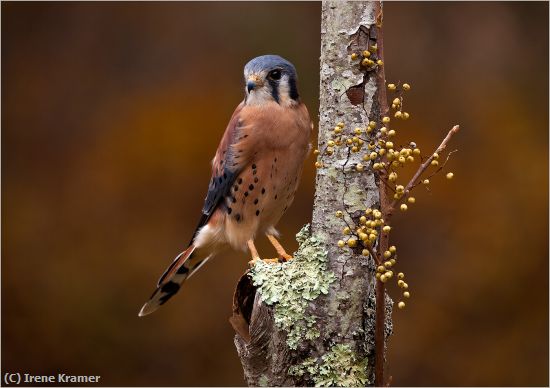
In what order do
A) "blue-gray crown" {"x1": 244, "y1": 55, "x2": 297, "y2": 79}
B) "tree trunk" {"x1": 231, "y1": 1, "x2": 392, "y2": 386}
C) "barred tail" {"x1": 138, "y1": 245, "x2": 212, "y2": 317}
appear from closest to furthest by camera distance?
"tree trunk" {"x1": 231, "y1": 1, "x2": 392, "y2": 386} < "blue-gray crown" {"x1": 244, "y1": 55, "x2": 297, "y2": 79} < "barred tail" {"x1": 138, "y1": 245, "x2": 212, "y2": 317}

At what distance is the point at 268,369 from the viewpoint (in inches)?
116

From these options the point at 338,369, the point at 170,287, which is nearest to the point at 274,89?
the point at 170,287

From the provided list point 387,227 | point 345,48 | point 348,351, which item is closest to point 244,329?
point 348,351

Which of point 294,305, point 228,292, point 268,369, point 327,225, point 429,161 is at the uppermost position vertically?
point 429,161

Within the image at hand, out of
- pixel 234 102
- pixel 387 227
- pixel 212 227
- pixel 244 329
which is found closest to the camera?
pixel 387 227

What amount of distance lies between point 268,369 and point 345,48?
3.77 ft

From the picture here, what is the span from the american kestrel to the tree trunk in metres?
0.67

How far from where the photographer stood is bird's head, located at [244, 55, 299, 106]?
3449 mm

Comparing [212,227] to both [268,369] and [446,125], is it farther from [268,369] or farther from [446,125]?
[446,125]

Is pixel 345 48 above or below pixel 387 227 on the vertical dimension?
above

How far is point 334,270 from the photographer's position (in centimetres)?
287

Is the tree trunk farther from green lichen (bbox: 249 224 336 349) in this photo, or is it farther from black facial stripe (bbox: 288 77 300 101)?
black facial stripe (bbox: 288 77 300 101)

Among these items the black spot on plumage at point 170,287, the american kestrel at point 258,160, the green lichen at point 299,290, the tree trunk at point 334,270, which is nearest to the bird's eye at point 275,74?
the american kestrel at point 258,160

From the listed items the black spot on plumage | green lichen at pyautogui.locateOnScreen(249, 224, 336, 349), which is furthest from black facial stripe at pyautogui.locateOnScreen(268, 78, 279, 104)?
the black spot on plumage
